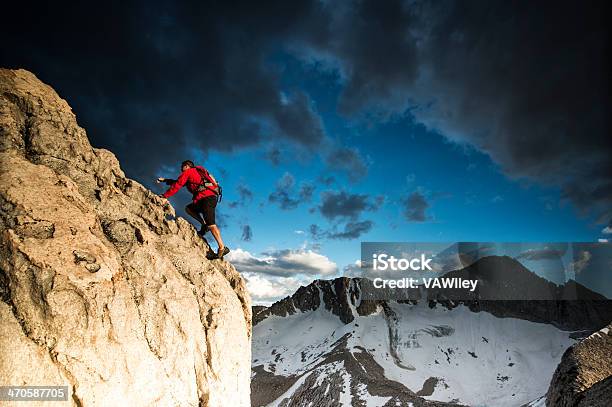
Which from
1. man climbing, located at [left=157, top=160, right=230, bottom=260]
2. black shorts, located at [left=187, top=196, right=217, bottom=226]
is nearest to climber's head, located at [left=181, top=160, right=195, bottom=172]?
man climbing, located at [left=157, top=160, right=230, bottom=260]

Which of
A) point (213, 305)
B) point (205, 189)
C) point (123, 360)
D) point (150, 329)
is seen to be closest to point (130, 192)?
point (205, 189)

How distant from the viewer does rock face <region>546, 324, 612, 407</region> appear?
→ 9.48 meters

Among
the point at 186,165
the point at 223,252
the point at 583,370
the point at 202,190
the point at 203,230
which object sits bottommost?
the point at 583,370

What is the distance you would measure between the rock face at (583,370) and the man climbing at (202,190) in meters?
10.6

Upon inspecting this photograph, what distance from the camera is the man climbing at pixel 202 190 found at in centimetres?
1293

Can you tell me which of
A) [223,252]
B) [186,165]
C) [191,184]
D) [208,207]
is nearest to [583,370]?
[223,252]

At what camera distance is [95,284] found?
316 inches

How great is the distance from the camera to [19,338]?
22.5ft

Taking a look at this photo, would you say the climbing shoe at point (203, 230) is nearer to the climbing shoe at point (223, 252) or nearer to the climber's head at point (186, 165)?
the climbing shoe at point (223, 252)

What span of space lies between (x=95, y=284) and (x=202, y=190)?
563cm

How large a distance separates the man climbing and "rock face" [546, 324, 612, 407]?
10.6 metres

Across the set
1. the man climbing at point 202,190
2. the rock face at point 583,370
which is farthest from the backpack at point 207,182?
the rock face at point 583,370

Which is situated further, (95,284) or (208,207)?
(208,207)

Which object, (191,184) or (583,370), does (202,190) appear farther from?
(583,370)
